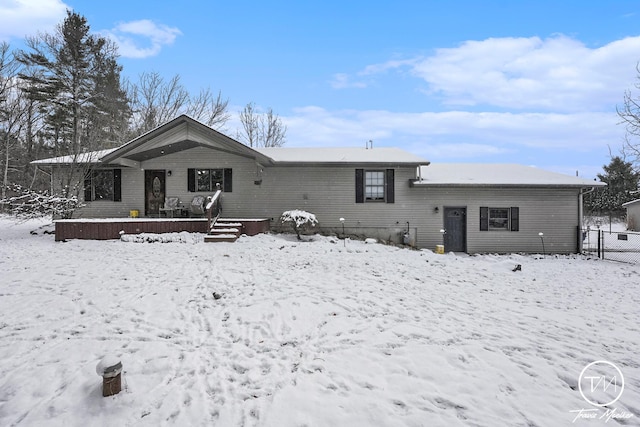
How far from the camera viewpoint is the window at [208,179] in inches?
542

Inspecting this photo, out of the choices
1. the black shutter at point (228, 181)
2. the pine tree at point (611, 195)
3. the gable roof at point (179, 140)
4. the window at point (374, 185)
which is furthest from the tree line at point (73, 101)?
the pine tree at point (611, 195)

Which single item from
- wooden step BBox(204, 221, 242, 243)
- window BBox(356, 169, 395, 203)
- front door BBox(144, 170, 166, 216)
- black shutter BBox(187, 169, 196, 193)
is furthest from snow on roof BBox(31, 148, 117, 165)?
window BBox(356, 169, 395, 203)

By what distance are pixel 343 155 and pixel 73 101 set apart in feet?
53.4

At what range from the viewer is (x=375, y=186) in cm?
1381

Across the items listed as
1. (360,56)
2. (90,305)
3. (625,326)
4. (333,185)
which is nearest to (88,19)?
(360,56)

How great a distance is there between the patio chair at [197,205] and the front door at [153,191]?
1.93 metres

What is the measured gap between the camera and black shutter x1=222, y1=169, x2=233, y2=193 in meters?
13.7

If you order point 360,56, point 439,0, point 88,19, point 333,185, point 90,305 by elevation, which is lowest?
point 90,305

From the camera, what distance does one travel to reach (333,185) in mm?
13758

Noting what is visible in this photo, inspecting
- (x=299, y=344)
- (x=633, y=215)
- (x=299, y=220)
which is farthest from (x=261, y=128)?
(x=633, y=215)

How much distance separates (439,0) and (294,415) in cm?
1516

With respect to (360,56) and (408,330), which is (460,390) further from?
(360,56)

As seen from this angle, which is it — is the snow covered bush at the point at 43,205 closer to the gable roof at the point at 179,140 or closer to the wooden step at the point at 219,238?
the gable roof at the point at 179,140

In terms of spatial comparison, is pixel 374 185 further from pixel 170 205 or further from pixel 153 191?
pixel 153 191
